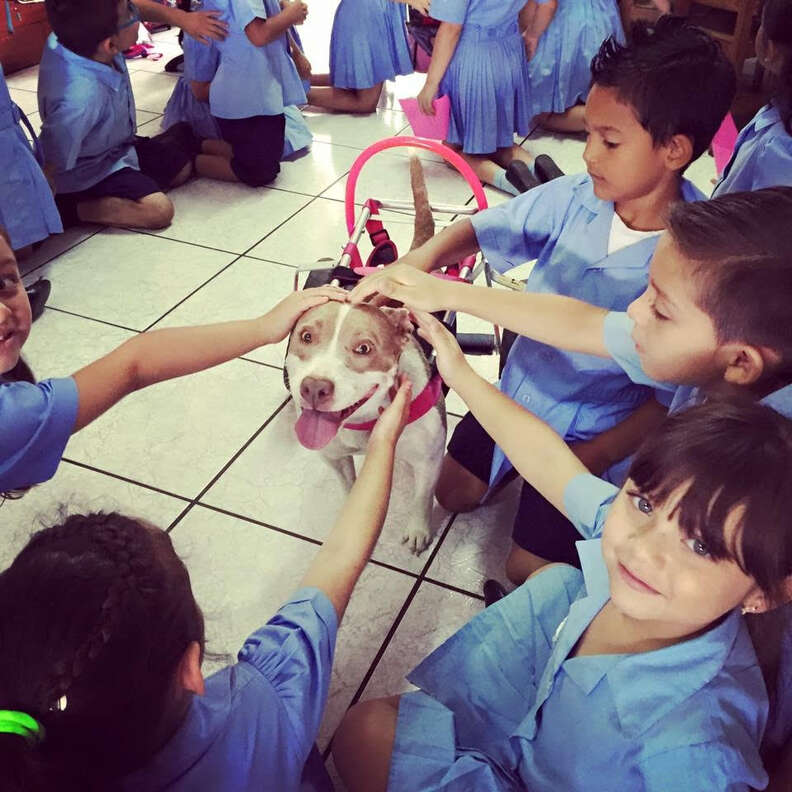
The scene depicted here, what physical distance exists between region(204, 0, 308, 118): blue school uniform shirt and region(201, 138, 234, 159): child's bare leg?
0.18 m

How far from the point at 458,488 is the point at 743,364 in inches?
34.4

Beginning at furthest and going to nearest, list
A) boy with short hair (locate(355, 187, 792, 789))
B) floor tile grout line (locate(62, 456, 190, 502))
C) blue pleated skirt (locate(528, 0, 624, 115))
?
blue pleated skirt (locate(528, 0, 624, 115)) < floor tile grout line (locate(62, 456, 190, 502)) < boy with short hair (locate(355, 187, 792, 789))

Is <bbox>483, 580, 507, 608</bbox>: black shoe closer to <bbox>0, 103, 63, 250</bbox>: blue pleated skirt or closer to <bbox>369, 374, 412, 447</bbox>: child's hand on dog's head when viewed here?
<bbox>369, 374, 412, 447</bbox>: child's hand on dog's head

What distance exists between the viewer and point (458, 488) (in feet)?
5.92

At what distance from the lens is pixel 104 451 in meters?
1.95

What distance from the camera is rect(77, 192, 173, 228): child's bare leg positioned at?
9.37 ft

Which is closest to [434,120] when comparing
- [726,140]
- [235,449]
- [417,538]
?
[726,140]

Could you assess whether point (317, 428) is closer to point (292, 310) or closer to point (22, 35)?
point (292, 310)

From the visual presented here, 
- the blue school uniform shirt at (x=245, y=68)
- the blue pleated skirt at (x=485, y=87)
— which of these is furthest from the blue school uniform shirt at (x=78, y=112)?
the blue pleated skirt at (x=485, y=87)

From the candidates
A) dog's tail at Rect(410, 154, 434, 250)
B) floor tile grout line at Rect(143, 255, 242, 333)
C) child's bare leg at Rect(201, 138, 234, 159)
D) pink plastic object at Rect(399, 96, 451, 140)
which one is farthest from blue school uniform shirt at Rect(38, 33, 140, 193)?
dog's tail at Rect(410, 154, 434, 250)

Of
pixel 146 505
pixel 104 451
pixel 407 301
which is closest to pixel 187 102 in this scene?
pixel 104 451

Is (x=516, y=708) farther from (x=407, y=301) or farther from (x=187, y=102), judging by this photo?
(x=187, y=102)

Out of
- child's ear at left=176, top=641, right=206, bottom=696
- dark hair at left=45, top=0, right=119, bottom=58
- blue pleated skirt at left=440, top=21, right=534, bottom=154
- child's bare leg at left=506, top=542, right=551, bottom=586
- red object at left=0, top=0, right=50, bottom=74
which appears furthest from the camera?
red object at left=0, top=0, right=50, bottom=74

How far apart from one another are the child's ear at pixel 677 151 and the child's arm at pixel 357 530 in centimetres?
70
